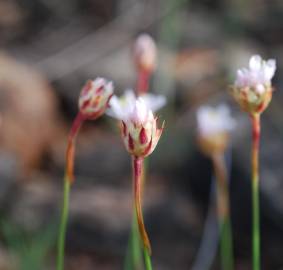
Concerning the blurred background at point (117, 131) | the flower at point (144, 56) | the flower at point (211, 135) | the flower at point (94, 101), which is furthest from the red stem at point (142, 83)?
the blurred background at point (117, 131)

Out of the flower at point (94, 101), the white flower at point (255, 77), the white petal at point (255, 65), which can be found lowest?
the flower at point (94, 101)

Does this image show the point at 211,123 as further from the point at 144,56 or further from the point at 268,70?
the point at 268,70

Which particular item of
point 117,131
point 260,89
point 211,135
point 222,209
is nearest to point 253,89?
point 260,89

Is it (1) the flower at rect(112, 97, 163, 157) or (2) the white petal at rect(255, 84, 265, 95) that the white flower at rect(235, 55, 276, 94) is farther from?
(1) the flower at rect(112, 97, 163, 157)

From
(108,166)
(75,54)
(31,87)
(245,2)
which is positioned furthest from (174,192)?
(245,2)

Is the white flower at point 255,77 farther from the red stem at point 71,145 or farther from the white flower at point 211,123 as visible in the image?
the white flower at point 211,123

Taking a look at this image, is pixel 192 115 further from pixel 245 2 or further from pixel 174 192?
pixel 245 2

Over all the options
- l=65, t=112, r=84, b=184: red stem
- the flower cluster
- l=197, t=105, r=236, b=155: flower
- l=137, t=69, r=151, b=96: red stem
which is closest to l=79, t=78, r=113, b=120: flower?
l=65, t=112, r=84, b=184: red stem
